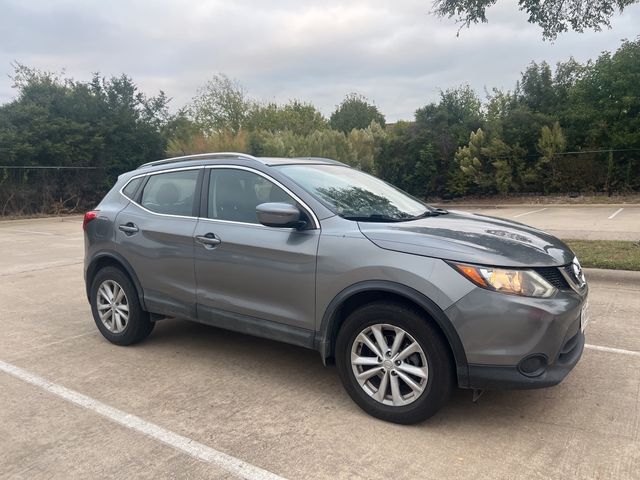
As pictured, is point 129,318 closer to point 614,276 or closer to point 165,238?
point 165,238

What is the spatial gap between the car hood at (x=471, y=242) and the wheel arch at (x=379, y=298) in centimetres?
26

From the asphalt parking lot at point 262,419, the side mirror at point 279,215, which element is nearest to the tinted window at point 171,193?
the side mirror at point 279,215

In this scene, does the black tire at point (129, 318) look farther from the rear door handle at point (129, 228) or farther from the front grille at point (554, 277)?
the front grille at point (554, 277)

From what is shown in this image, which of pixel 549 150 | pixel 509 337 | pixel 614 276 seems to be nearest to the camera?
pixel 509 337

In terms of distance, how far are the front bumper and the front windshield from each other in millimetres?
1052

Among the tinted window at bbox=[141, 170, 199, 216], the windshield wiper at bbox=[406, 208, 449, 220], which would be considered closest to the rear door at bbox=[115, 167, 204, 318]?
the tinted window at bbox=[141, 170, 199, 216]

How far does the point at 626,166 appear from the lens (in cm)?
1969

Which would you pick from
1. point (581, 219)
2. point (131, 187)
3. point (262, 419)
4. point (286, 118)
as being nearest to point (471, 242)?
point (262, 419)

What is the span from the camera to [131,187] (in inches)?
197

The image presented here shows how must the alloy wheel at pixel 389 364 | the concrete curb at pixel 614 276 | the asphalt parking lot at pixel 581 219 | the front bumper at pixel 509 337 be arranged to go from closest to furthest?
1. the front bumper at pixel 509 337
2. the alloy wheel at pixel 389 364
3. the concrete curb at pixel 614 276
4. the asphalt parking lot at pixel 581 219

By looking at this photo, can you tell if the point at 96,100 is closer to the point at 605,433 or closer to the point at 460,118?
the point at 460,118

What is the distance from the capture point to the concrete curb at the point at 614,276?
21.9 feet

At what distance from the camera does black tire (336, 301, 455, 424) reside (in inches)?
121

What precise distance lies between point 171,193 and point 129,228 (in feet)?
1.68
